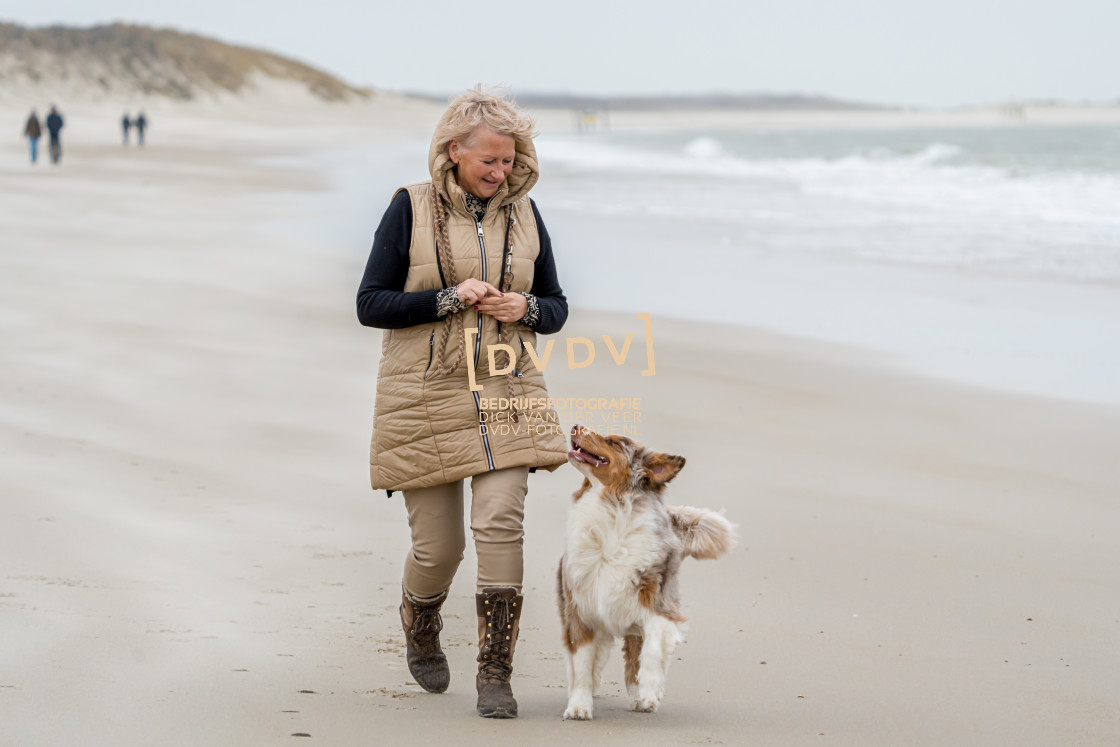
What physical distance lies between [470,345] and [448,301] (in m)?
0.16

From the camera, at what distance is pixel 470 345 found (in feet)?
11.7

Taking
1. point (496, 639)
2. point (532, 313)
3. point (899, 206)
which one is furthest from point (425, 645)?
point (899, 206)

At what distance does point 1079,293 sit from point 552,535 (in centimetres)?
802

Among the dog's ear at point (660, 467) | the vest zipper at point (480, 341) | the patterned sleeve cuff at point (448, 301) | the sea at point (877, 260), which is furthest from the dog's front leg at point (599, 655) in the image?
the sea at point (877, 260)

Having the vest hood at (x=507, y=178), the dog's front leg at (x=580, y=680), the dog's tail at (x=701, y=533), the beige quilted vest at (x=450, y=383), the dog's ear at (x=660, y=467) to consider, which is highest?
the vest hood at (x=507, y=178)

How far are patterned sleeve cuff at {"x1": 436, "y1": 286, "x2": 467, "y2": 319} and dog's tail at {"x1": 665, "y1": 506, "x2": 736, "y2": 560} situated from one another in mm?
972

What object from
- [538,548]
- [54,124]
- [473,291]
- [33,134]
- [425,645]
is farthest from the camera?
[54,124]

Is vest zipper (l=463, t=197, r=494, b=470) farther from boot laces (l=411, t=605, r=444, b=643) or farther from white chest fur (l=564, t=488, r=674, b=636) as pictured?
boot laces (l=411, t=605, r=444, b=643)

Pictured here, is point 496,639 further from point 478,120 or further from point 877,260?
point 877,260

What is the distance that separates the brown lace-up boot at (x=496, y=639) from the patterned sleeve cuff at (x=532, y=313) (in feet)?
2.65

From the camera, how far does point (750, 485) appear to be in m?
6.09

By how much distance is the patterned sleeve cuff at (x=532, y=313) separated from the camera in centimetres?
363

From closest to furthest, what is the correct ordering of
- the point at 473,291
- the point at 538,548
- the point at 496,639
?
the point at 473,291
the point at 496,639
the point at 538,548

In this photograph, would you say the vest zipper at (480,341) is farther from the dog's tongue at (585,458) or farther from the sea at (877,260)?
the sea at (877,260)
